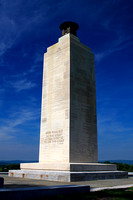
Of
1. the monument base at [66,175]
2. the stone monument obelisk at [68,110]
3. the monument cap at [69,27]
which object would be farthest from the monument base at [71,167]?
the monument cap at [69,27]

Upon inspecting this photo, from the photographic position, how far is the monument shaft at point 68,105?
61.0 feet

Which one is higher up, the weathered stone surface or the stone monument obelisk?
the stone monument obelisk

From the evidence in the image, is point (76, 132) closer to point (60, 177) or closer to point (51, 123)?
point (51, 123)

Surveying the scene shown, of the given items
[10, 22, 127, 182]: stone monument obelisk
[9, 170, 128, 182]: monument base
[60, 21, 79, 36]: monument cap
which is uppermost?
[60, 21, 79, 36]: monument cap

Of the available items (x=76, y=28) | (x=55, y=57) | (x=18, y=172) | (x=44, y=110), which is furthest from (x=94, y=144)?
(x=76, y=28)

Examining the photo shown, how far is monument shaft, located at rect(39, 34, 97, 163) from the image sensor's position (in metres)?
18.6

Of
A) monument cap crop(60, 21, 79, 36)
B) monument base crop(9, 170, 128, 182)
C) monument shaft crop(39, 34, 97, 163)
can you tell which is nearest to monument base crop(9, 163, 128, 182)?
monument base crop(9, 170, 128, 182)

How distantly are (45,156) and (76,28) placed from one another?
14.7 metres

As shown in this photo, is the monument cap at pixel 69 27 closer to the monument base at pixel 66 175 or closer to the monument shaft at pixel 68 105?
the monument shaft at pixel 68 105

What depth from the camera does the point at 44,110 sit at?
70.7 ft

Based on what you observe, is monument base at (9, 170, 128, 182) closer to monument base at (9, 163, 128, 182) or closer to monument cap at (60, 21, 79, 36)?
monument base at (9, 163, 128, 182)

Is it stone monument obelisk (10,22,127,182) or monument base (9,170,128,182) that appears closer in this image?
monument base (9,170,128,182)

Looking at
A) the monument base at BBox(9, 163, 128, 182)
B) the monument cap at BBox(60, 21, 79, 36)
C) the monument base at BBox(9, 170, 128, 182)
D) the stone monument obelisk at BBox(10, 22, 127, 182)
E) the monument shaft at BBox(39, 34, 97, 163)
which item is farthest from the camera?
the monument cap at BBox(60, 21, 79, 36)

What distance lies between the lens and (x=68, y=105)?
18984 millimetres
